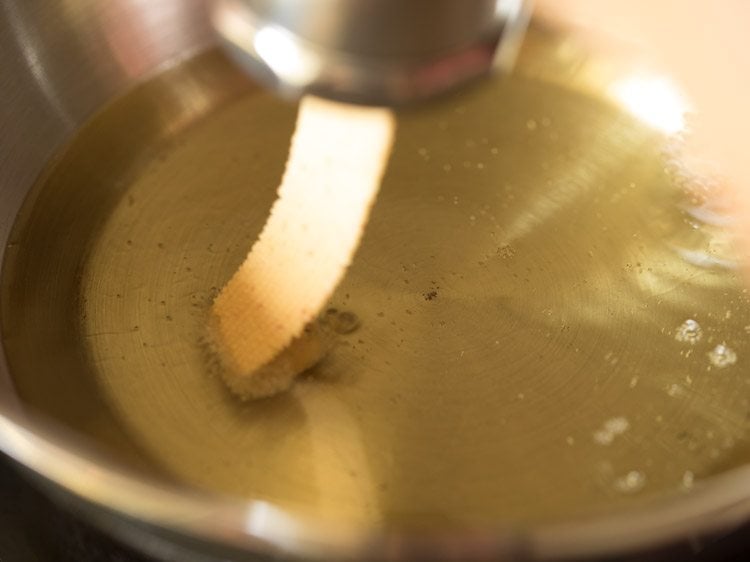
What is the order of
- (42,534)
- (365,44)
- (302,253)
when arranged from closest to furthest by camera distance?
(365,44)
(42,534)
(302,253)

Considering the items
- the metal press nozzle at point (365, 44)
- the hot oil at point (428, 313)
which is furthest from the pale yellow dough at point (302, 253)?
the metal press nozzle at point (365, 44)

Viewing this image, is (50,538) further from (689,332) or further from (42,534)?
(689,332)

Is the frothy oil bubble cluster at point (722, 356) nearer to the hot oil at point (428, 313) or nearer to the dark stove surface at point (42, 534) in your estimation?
the hot oil at point (428, 313)

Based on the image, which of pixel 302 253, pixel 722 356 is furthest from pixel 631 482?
pixel 302 253

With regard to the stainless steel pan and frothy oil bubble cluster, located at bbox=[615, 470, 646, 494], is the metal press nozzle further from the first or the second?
frothy oil bubble cluster, located at bbox=[615, 470, 646, 494]

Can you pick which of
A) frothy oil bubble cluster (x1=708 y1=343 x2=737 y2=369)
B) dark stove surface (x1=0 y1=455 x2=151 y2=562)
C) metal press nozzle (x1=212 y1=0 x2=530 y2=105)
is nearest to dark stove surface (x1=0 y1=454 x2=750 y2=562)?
dark stove surface (x1=0 y1=455 x2=151 y2=562)

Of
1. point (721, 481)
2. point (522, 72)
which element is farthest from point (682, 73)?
point (721, 481)
